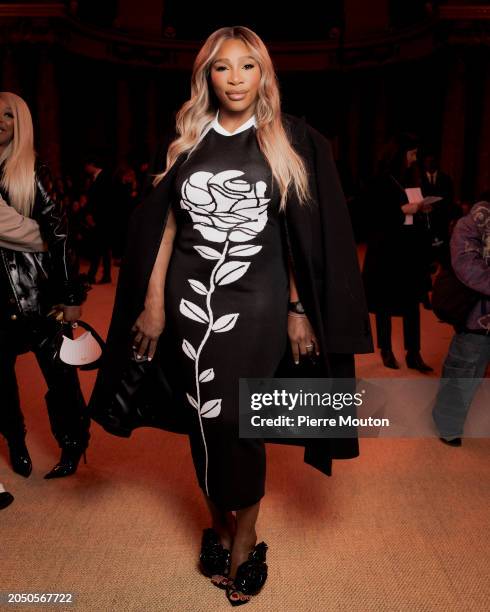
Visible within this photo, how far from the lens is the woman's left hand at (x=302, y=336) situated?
205 centimetres

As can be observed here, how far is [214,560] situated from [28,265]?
56.2 inches

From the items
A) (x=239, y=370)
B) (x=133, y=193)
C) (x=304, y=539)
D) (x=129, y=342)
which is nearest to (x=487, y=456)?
(x=304, y=539)

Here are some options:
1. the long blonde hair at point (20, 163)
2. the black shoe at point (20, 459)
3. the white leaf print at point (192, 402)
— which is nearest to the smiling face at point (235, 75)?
the white leaf print at point (192, 402)

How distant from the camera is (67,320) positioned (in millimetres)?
2719

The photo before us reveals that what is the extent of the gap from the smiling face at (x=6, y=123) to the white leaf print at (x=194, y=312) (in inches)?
48.3

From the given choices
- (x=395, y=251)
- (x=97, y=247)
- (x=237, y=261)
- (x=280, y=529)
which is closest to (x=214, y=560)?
(x=280, y=529)

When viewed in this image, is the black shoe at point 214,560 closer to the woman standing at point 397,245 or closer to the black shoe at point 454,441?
the black shoe at point 454,441

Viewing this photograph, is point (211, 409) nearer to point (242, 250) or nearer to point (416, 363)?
point (242, 250)

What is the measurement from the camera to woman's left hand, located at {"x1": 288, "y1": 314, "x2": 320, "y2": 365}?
2.05 metres

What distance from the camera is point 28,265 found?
9.03 ft

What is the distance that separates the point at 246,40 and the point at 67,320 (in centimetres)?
139

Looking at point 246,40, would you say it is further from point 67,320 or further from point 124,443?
point 124,443

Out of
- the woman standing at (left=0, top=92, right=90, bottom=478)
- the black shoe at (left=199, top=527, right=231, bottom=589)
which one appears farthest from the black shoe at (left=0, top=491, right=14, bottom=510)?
the black shoe at (left=199, top=527, right=231, bottom=589)

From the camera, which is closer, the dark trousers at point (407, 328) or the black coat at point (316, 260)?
the black coat at point (316, 260)
